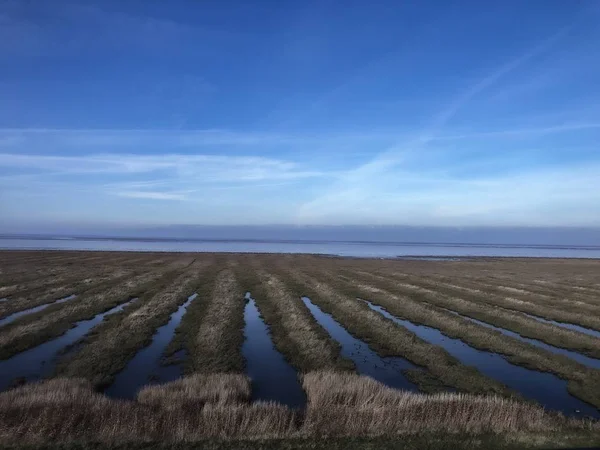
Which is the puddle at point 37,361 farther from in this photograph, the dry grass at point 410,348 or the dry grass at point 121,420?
the dry grass at point 410,348

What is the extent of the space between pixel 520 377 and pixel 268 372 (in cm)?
1076

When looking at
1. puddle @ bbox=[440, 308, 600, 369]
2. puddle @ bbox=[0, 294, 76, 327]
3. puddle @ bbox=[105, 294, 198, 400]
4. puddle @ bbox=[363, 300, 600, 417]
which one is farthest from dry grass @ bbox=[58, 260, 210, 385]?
puddle @ bbox=[440, 308, 600, 369]

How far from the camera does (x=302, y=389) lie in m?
15.9

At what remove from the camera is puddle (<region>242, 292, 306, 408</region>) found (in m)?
15.2

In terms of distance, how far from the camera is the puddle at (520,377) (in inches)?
591

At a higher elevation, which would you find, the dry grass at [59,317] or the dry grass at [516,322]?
the dry grass at [59,317]

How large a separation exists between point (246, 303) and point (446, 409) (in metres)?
22.6

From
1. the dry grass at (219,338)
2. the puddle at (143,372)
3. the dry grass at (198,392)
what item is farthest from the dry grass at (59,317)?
the dry grass at (198,392)

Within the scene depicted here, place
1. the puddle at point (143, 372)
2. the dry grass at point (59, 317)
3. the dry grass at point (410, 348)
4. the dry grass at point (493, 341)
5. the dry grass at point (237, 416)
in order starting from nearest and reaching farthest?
the dry grass at point (237, 416) → the puddle at point (143, 372) → the dry grass at point (410, 348) → the dry grass at point (493, 341) → the dry grass at point (59, 317)

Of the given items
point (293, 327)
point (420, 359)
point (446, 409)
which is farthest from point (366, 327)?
point (446, 409)

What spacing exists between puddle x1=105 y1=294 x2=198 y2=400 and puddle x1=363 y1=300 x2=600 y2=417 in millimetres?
13519

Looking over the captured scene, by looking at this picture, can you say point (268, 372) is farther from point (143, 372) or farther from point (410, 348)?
point (410, 348)

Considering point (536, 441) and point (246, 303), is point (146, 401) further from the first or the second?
point (246, 303)

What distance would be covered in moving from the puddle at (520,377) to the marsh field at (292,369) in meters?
0.11
